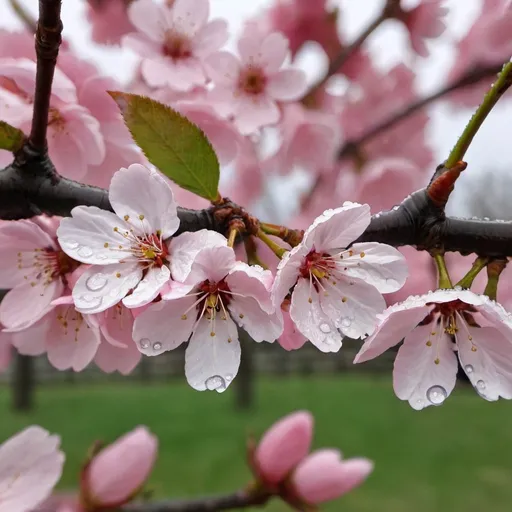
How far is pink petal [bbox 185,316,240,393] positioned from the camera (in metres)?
0.30

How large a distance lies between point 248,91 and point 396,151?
0.81 m

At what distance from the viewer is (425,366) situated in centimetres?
33

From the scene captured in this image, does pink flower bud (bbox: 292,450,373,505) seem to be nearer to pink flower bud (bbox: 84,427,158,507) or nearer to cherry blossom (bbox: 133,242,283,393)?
pink flower bud (bbox: 84,427,158,507)

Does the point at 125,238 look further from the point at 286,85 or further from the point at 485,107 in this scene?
the point at 286,85

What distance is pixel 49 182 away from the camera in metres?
0.35

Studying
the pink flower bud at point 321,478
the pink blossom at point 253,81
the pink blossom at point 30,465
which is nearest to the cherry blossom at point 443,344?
the pink blossom at point 30,465

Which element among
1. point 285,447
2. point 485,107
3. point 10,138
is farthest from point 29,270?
point 285,447

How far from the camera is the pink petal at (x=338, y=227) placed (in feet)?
0.96

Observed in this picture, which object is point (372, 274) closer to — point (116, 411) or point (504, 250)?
point (504, 250)

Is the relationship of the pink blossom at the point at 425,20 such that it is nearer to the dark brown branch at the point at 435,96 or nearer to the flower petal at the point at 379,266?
the dark brown branch at the point at 435,96

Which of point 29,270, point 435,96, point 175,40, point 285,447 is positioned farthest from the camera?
point 435,96

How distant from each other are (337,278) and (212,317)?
0.08 m

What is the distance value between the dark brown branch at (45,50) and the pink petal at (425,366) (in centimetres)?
26

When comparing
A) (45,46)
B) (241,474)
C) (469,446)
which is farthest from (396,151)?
(469,446)
